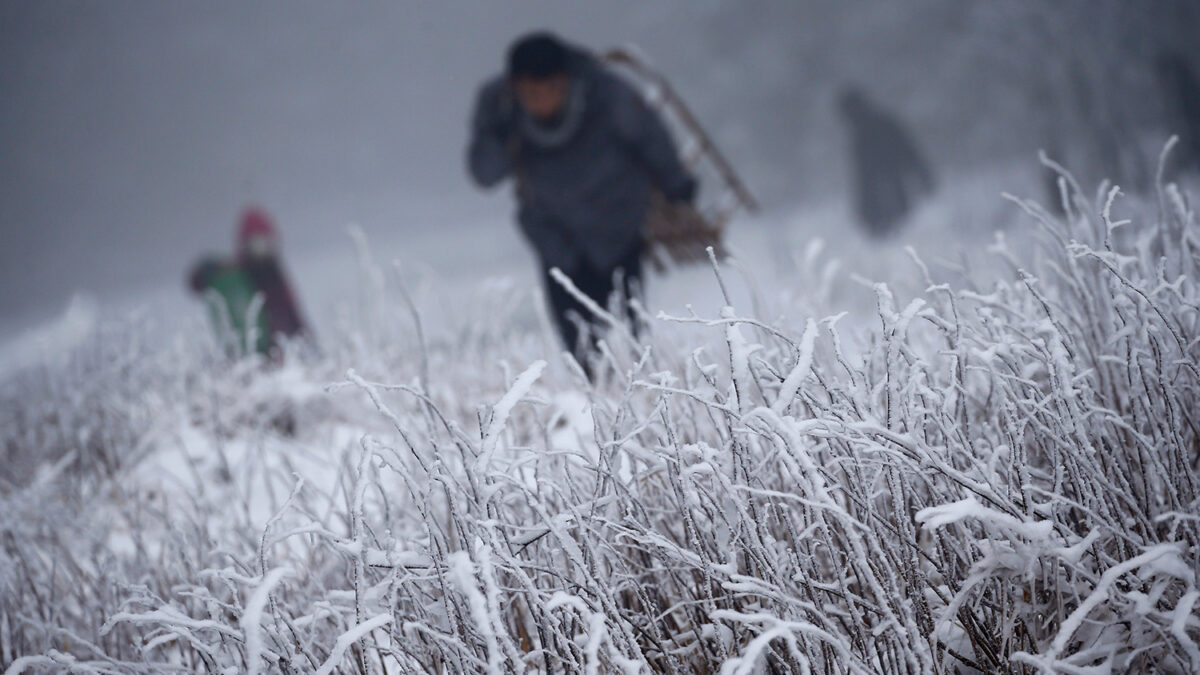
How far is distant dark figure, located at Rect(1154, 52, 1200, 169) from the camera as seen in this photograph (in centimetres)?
872

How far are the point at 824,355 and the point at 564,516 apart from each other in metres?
0.80

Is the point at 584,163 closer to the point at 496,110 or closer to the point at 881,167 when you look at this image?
the point at 496,110

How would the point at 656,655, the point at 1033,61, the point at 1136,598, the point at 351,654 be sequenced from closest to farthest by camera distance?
the point at 1136,598 < the point at 656,655 < the point at 351,654 < the point at 1033,61

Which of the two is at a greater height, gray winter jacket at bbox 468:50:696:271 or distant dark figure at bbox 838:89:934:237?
gray winter jacket at bbox 468:50:696:271

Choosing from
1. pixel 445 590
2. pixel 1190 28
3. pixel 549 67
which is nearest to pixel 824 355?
pixel 445 590

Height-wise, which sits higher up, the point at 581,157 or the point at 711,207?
the point at 581,157

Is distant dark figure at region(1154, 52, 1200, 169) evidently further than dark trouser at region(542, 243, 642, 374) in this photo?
Yes

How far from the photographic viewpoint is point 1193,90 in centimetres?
1032

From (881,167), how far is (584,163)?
25935 mm

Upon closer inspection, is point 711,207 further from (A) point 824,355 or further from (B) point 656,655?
(B) point 656,655

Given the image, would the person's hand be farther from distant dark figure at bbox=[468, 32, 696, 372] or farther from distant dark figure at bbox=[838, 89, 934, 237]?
distant dark figure at bbox=[838, 89, 934, 237]

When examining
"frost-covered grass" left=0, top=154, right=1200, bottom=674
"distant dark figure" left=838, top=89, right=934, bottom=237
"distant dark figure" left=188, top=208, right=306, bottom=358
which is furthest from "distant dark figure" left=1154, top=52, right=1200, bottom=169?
"distant dark figure" left=838, top=89, right=934, bottom=237

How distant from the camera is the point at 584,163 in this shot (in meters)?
3.52

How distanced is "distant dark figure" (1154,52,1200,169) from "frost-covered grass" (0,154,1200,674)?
31.2ft
